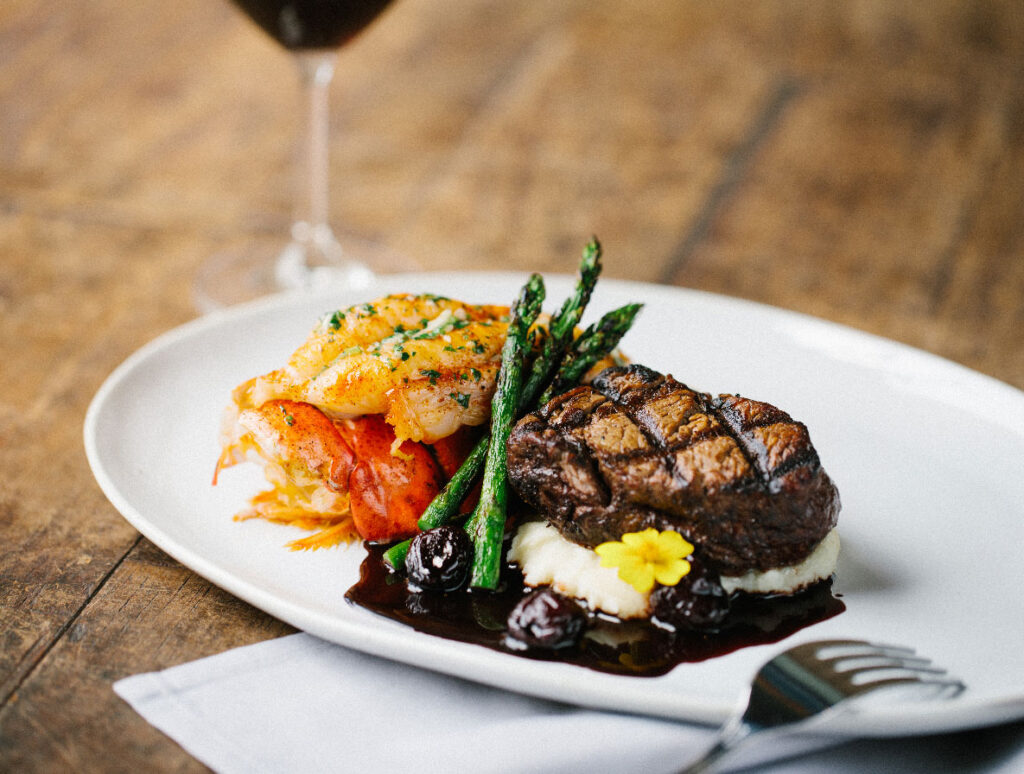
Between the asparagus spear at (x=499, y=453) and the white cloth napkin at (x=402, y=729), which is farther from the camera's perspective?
the asparagus spear at (x=499, y=453)

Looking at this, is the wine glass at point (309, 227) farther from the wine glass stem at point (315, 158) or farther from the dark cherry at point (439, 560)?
the dark cherry at point (439, 560)

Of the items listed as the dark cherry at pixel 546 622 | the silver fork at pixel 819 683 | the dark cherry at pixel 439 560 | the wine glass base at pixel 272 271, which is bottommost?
the wine glass base at pixel 272 271

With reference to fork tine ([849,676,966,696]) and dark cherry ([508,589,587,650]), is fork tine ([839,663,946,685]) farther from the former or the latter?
dark cherry ([508,589,587,650])

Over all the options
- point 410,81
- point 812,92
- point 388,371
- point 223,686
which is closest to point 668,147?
point 812,92

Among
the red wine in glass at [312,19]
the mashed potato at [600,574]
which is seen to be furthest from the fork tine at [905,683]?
the red wine in glass at [312,19]

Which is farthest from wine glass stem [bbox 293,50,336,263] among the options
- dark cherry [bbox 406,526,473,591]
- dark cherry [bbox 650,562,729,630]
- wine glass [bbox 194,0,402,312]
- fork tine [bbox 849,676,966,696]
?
fork tine [bbox 849,676,966,696]

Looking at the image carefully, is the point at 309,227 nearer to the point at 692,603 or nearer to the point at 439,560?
the point at 439,560

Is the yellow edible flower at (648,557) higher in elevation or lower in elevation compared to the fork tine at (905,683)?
lower

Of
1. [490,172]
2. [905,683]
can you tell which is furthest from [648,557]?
[490,172]
